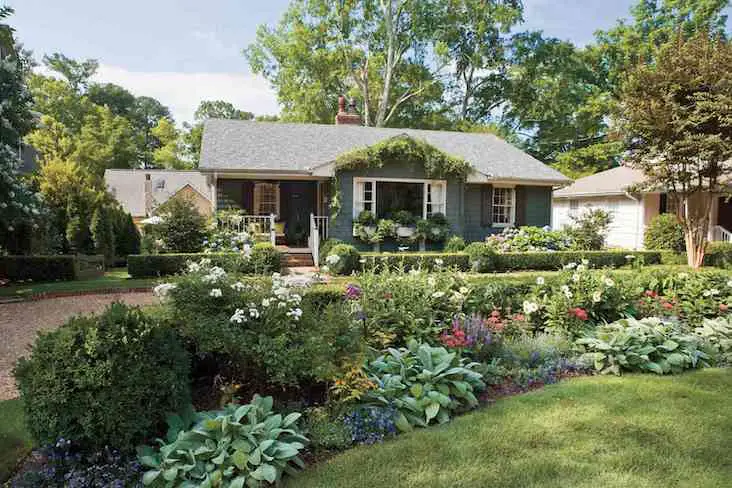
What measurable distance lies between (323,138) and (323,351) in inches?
596

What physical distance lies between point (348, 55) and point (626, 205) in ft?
55.8

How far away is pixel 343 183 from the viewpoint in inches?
570

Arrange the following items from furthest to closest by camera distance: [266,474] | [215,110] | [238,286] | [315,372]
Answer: [215,110], [238,286], [315,372], [266,474]

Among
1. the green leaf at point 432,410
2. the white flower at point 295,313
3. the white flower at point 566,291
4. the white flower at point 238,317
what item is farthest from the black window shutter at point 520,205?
the white flower at point 238,317

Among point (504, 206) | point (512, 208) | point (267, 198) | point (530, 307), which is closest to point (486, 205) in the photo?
point (504, 206)

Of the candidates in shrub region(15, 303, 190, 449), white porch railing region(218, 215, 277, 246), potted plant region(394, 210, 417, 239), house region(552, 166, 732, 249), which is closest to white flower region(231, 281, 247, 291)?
shrub region(15, 303, 190, 449)

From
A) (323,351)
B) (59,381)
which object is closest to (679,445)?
(323,351)

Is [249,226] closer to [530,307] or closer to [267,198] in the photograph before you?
[267,198]

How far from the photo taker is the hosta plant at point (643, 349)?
4805 mm

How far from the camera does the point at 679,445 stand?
335cm


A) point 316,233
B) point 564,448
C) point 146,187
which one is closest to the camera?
point 564,448

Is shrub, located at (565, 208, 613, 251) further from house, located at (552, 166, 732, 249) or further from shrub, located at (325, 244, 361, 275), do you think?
shrub, located at (325, 244, 361, 275)

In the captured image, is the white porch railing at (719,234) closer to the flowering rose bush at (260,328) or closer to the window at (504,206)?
the window at (504,206)

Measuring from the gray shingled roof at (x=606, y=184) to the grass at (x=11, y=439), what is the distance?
20851mm
